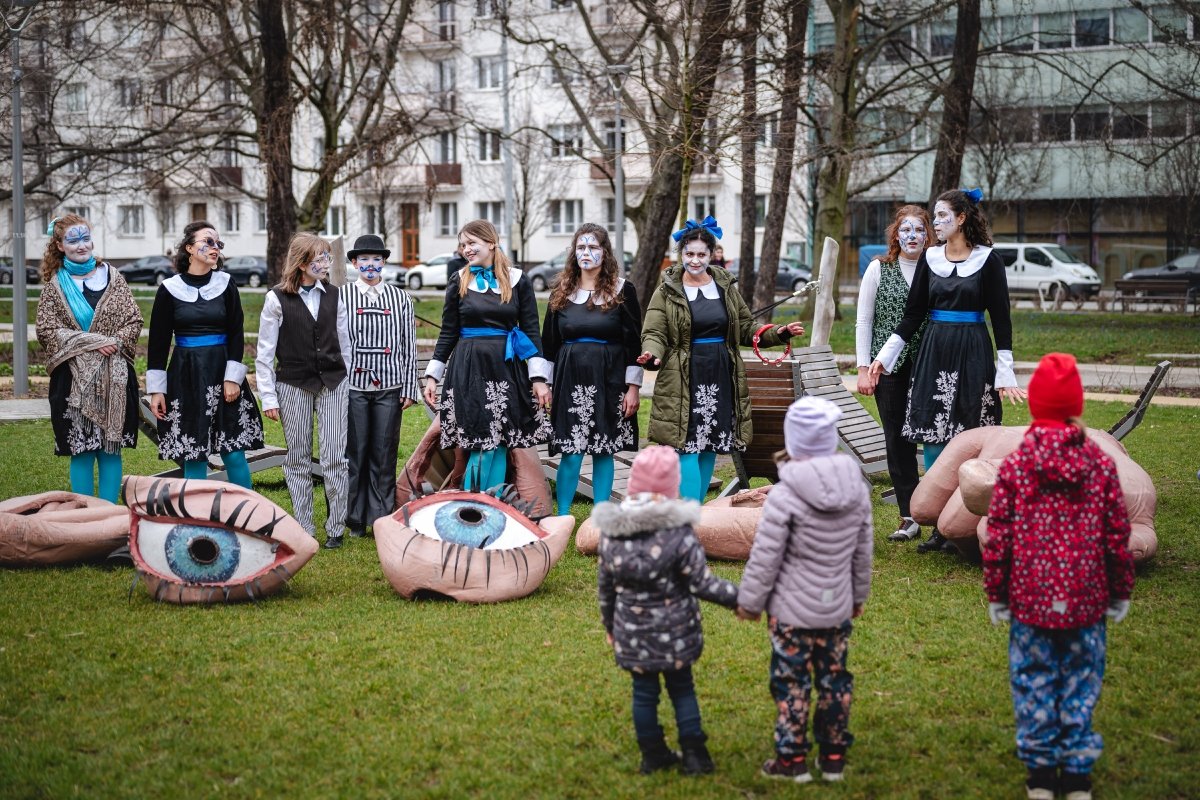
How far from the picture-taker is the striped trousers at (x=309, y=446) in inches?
307

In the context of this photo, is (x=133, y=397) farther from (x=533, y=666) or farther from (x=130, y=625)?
(x=533, y=666)

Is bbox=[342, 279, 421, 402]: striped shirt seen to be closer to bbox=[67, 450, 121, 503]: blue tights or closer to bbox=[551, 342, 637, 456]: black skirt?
bbox=[551, 342, 637, 456]: black skirt

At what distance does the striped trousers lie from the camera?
7797 mm

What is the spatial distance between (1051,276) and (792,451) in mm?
37599

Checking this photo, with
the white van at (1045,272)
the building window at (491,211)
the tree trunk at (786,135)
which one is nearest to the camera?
the tree trunk at (786,135)

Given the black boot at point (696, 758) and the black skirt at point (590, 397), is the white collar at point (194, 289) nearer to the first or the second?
the black skirt at point (590, 397)

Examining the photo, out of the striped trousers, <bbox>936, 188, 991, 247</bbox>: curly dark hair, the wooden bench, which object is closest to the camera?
<bbox>936, 188, 991, 247</bbox>: curly dark hair

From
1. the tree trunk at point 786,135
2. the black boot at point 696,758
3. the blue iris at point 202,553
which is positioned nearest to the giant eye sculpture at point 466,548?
the blue iris at point 202,553

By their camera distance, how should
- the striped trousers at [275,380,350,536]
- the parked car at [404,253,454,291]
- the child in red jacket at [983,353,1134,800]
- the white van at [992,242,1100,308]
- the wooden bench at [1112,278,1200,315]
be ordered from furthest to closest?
the parked car at [404,253,454,291], the white van at [992,242,1100,308], the wooden bench at [1112,278,1200,315], the striped trousers at [275,380,350,536], the child in red jacket at [983,353,1134,800]

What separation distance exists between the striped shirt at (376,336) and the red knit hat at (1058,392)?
4.56m

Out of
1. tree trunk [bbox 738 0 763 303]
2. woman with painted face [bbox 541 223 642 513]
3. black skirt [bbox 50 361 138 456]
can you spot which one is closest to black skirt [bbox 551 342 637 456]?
woman with painted face [bbox 541 223 642 513]

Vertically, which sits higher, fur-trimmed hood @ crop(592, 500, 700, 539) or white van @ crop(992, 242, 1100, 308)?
white van @ crop(992, 242, 1100, 308)

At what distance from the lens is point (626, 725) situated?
4.84 m

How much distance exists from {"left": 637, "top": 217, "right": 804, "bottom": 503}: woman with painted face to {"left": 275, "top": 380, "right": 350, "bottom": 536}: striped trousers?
185cm
